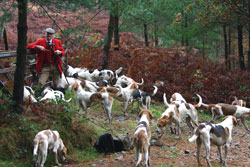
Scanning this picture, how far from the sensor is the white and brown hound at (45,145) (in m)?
6.21

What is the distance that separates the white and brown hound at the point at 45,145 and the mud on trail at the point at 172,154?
0.58 m

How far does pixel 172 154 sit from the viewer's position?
8312 mm

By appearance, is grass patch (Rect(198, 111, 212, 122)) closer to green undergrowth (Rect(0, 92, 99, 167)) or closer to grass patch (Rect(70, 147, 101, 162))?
green undergrowth (Rect(0, 92, 99, 167))

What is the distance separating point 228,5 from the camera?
15.7 meters

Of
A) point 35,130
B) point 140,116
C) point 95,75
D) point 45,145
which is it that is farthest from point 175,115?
point 95,75

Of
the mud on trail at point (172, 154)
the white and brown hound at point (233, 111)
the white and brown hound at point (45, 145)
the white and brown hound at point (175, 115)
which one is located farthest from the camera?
the white and brown hound at point (233, 111)

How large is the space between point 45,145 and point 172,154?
11.6ft

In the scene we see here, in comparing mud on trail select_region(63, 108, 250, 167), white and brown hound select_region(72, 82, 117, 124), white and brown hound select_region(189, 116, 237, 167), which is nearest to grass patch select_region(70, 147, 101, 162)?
mud on trail select_region(63, 108, 250, 167)

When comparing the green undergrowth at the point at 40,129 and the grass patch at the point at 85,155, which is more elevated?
the green undergrowth at the point at 40,129

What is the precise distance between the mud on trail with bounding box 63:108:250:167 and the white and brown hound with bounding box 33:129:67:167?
58 cm

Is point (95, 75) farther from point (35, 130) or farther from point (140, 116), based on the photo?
point (35, 130)

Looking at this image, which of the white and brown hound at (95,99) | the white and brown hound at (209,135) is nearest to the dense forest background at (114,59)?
the white and brown hound at (95,99)

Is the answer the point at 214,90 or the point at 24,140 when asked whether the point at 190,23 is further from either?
the point at 24,140

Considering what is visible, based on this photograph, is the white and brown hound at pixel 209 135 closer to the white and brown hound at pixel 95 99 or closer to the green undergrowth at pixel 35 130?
the green undergrowth at pixel 35 130
